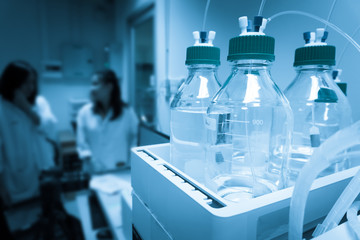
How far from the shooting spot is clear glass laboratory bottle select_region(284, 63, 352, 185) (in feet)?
1.65

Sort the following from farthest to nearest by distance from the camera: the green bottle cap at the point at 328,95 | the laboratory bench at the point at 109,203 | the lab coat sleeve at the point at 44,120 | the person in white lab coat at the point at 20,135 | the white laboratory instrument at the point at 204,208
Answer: the lab coat sleeve at the point at 44,120 < the person in white lab coat at the point at 20,135 < the laboratory bench at the point at 109,203 < the green bottle cap at the point at 328,95 < the white laboratory instrument at the point at 204,208

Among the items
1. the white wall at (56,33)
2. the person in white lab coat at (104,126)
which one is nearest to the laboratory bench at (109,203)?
the person in white lab coat at (104,126)

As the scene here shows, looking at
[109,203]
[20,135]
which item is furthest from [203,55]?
[20,135]

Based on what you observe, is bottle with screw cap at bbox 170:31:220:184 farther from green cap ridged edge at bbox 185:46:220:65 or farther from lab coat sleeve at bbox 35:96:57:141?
lab coat sleeve at bbox 35:96:57:141

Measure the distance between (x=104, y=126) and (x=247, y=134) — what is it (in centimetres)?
203

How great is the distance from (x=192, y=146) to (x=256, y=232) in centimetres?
31

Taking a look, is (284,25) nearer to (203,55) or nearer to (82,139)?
(203,55)

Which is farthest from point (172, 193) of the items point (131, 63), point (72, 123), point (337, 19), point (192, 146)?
point (72, 123)

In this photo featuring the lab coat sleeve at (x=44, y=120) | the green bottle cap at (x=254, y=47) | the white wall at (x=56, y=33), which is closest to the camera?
the green bottle cap at (x=254, y=47)

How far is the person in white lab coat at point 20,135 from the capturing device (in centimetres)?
219

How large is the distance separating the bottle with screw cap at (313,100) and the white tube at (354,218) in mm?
124

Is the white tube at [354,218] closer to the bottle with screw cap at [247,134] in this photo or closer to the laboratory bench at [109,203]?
the bottle with screw cap at [247,134]

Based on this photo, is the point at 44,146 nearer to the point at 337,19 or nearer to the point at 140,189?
the point at 140,189

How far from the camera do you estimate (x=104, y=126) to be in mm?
2295
